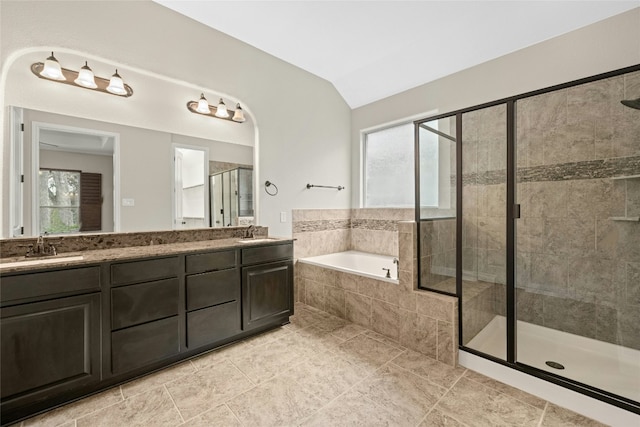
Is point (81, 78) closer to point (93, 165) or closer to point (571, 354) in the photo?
point (93, 165)

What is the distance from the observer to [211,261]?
224 centimetres

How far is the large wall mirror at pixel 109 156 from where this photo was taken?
1916mm

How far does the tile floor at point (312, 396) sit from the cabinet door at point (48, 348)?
0.18 metres

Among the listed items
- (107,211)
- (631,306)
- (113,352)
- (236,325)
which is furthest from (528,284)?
(107,211)

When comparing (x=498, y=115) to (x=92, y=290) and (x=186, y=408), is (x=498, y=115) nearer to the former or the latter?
(x=186, y=408)

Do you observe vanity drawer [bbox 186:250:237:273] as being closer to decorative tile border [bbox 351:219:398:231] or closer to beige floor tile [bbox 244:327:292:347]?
beige floor tile [bbox 244:327:292:347]

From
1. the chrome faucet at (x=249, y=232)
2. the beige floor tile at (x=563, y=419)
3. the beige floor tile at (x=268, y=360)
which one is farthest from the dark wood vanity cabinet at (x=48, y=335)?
the beige floor tile at (x=563, y=419)

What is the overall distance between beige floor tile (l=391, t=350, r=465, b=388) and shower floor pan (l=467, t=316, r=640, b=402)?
26cm

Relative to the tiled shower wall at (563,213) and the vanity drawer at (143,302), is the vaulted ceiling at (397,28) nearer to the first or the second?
the tiled shower wall at (563,213)

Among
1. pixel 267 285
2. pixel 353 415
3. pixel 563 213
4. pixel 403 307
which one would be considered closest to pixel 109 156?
pixel 267 285

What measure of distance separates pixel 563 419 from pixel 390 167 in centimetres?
301

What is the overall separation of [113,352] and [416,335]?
2262 millimetres

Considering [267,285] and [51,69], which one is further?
[267,285]

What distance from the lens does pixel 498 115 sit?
199cm
